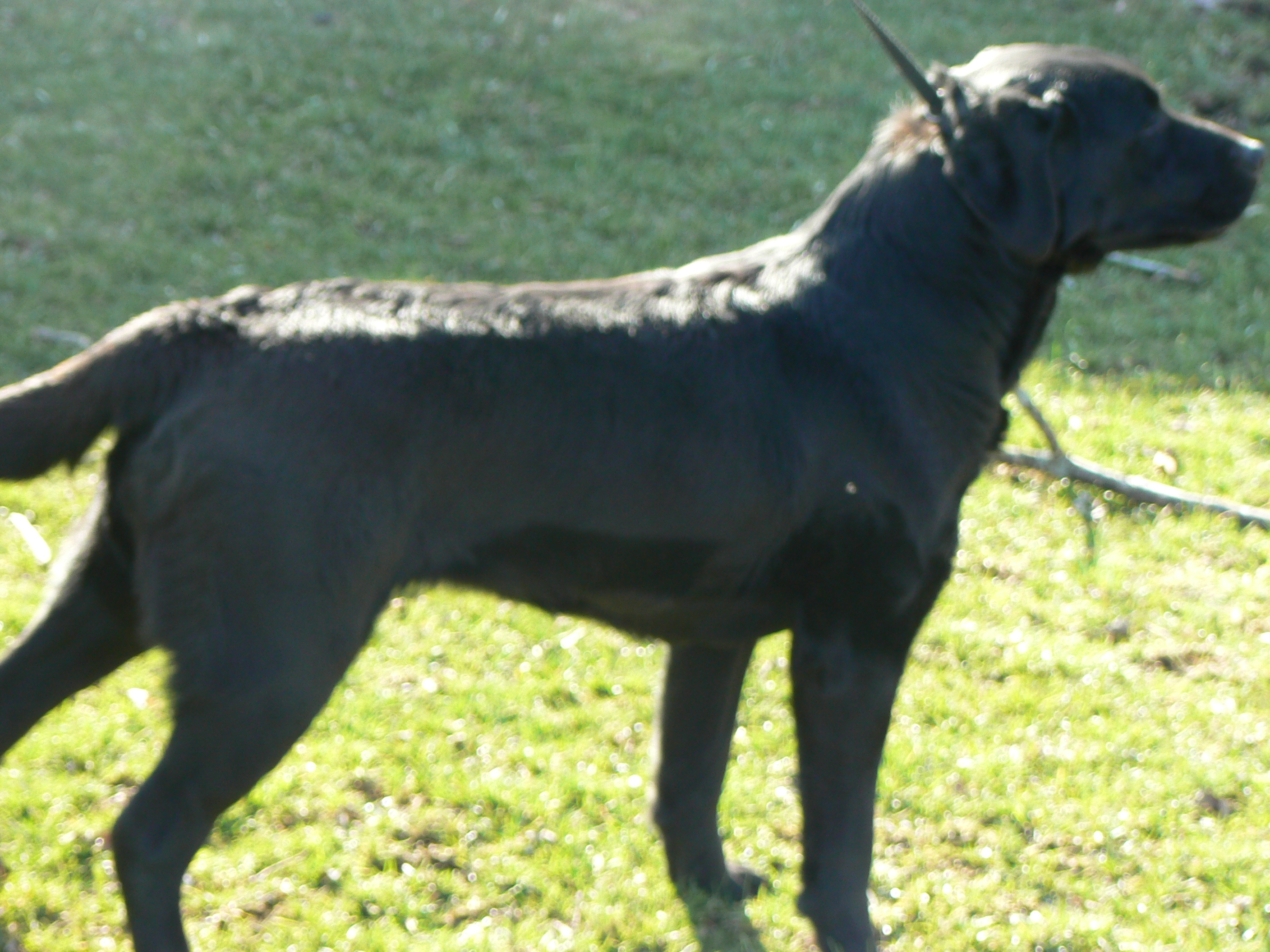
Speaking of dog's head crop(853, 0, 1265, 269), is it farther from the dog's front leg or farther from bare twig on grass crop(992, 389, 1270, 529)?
bare twig on grass crop(992, 389, 1270, 529)

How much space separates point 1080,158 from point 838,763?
137cm

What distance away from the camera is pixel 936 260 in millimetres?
2920

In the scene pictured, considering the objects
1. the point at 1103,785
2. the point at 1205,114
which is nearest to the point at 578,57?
the point at 1205,114

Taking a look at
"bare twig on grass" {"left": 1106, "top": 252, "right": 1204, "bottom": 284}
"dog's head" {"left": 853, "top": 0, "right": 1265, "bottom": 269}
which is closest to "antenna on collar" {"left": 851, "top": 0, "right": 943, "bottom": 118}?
"dog's head" {"left": 853, "top": 0, "right": 1265, "bottom": 269}

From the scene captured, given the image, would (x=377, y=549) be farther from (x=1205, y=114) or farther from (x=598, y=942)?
(x=1205, y=114)

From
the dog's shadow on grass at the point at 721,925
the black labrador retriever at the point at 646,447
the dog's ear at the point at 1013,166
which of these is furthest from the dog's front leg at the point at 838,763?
the dog's ear at the point at 1013,166

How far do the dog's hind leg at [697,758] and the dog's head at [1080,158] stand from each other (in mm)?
1135

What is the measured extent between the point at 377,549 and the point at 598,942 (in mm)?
1238

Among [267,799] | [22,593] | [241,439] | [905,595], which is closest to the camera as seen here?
[241,439]

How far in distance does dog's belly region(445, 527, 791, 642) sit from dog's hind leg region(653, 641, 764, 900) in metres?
0.29

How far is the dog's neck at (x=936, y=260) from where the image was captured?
291 centimetres

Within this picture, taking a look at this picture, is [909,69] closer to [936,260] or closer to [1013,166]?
[1013,166]

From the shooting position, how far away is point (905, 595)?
A: 2.78 m

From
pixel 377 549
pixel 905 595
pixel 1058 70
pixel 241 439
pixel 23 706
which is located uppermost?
pixel 1058 70
